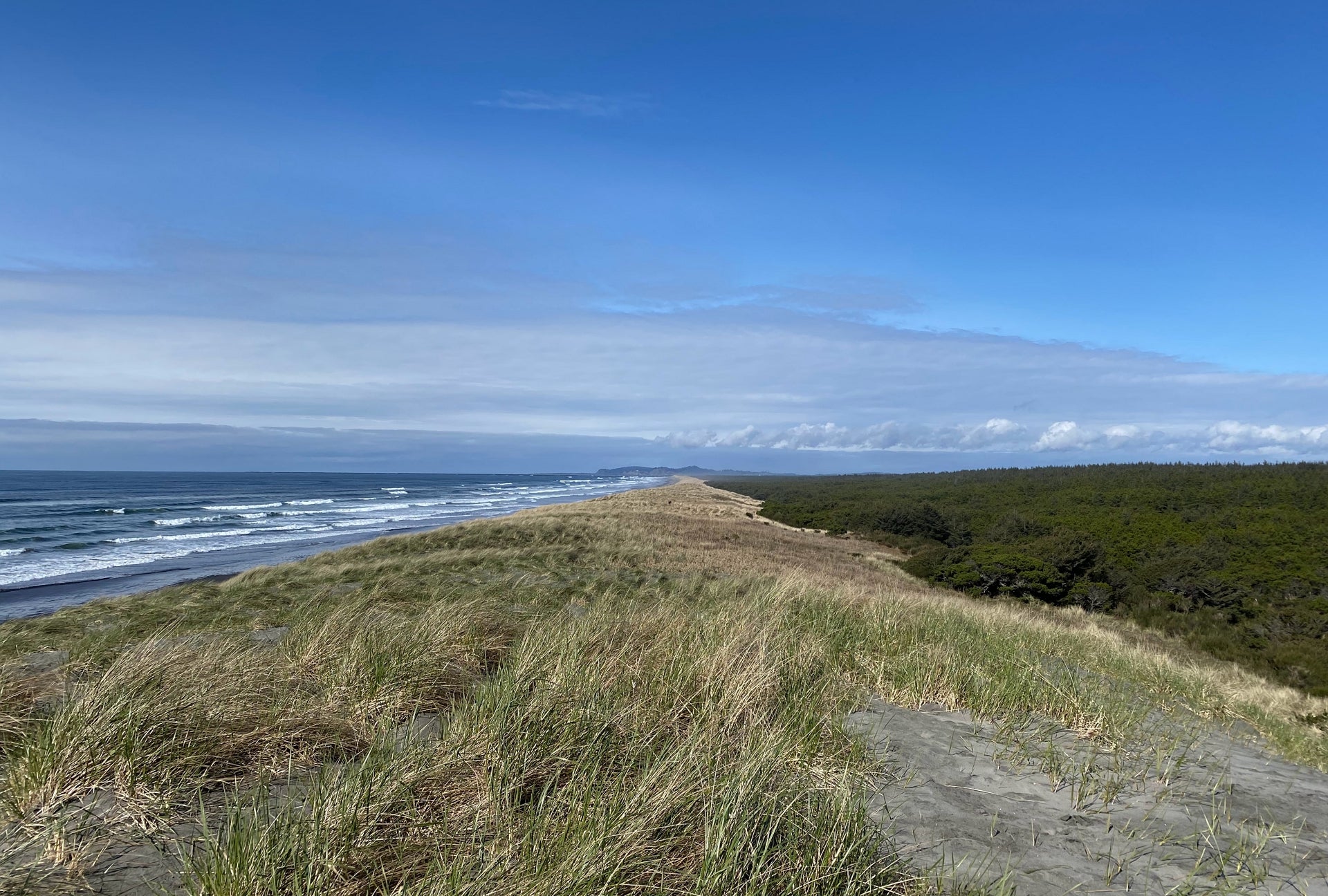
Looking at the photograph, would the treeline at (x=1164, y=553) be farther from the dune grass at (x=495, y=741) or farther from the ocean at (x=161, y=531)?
the ocean at (x=161, y=531)

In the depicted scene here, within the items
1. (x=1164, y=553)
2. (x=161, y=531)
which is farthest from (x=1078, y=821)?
(x=161, y=531)

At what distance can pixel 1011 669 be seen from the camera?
7.48m

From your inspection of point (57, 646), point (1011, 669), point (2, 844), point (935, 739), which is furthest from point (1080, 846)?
point (57, 646)

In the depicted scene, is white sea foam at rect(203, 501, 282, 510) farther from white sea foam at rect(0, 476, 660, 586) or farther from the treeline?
the treeline

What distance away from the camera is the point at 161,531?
4975cm

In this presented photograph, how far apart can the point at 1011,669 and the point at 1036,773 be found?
228 centimetres

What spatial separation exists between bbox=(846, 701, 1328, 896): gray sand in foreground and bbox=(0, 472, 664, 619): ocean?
2585cm

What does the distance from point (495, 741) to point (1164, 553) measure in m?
37.3

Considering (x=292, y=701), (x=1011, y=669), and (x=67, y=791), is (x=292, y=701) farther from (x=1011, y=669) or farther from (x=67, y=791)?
(x=1011, y=669)

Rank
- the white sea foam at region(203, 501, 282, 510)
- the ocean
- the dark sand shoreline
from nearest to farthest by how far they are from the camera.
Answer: the dark sand shoreline → the ocean → the white sea foam at region(203, 501, 282, 510)

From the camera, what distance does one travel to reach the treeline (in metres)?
23.5

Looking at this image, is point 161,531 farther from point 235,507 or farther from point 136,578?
point 235,507

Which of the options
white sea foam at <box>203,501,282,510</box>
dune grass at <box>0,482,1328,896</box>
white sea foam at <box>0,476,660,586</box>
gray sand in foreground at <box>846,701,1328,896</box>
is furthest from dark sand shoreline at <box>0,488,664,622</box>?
white sea foam at <box>203,501,282,510</box>

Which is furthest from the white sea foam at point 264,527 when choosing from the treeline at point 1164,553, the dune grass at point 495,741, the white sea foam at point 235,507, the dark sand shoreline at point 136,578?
the treeline at point 1164,553
